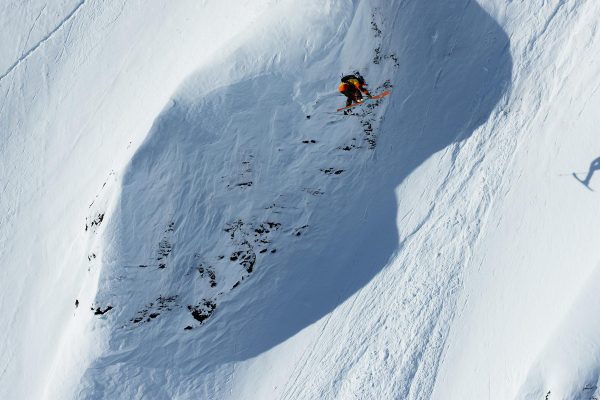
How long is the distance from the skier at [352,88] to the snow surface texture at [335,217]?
486mm

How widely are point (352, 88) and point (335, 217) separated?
4157 mm

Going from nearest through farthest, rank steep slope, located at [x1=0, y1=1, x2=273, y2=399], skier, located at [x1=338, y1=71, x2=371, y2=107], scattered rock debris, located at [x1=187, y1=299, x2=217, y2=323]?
skier, located at [x1=338, y1=71, x2=371, y2=107], scattered rock debris, located at [x1=187, y1=299, x2=217, y2=323], steep slope, located at [x1=0, y1=1, x2=273, y2=399]

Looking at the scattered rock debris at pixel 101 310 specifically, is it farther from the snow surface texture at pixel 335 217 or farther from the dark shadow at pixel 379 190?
the dark shadow at pixel 379 190

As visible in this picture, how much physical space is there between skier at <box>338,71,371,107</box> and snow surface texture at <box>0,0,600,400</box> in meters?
0.49

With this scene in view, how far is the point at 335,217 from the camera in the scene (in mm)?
17656

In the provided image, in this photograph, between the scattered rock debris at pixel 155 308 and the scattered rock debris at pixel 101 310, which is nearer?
the scattered rock debris at pixel 101 310

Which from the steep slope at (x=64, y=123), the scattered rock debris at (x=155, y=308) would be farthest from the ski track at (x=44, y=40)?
the scattered rock debris at (x=155, y=308)

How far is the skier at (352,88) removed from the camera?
1620 centimetres

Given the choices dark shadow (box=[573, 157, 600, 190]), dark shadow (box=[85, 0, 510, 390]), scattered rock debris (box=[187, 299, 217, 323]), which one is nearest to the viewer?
dark shadow (box=[573, 157, 600, 190])

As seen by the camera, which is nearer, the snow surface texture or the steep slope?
the snow surface texture

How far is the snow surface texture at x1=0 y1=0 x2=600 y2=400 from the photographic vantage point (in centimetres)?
1623

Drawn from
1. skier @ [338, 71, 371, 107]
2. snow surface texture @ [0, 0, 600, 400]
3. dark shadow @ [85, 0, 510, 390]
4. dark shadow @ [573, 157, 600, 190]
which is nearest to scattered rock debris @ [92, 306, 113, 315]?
snow surface texture @ [0, 0, 600, 400]

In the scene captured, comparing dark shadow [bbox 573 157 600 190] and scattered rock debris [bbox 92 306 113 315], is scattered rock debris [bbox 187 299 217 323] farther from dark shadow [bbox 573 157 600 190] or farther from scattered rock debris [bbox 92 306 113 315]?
dark shadow [bbox 573 157 600 190]

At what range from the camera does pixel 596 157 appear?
16.1m
